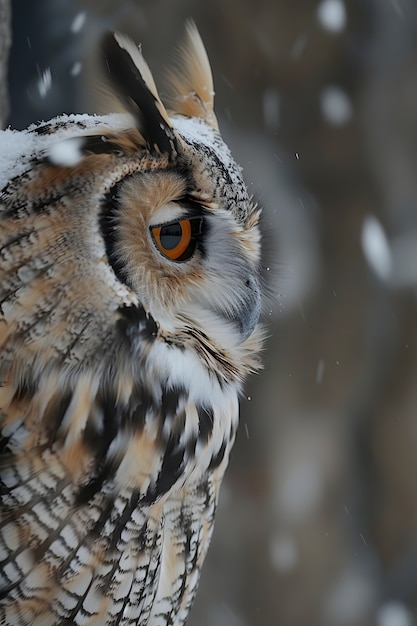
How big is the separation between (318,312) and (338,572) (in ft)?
2.67

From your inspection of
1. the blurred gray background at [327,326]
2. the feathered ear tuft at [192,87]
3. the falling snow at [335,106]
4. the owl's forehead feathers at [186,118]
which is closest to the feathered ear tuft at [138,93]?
the owl's forehead feathers at [186,118]

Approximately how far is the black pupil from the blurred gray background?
3.26ft

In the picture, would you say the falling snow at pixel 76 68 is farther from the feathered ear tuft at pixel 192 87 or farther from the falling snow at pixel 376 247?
the falling snow at pixel 376 247

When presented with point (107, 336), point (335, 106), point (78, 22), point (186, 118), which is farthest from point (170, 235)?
point (335, 106)

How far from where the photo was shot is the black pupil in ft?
2.60

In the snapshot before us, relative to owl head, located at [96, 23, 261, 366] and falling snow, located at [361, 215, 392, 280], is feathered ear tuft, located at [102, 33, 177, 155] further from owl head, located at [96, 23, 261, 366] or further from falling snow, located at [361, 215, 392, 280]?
falling snow, located at [361, 215, 392, 280]

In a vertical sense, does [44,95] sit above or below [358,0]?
above

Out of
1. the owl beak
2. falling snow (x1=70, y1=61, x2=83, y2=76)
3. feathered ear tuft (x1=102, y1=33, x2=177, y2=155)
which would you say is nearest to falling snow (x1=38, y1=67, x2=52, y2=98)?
falling snow (x1=70, y1=61, x2=83, y2=76)

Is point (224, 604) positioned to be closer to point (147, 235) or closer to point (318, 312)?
point (318, 312)

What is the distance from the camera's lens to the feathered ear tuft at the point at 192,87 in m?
1.00

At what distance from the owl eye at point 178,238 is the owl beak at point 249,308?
0.12 metres

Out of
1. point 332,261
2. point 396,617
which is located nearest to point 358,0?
point 332,261

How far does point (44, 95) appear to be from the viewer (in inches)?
42.7

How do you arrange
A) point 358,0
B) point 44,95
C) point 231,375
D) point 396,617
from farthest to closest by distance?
point 396,617
point 358,0
point 44,95
point 231,375
